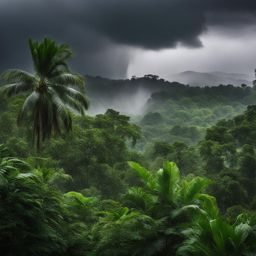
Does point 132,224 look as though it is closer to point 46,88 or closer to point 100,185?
point 46,88

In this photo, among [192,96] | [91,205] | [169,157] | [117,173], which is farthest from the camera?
[192,96]

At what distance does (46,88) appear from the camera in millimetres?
25891

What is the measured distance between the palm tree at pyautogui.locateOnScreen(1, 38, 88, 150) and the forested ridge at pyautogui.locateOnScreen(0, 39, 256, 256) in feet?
0.18

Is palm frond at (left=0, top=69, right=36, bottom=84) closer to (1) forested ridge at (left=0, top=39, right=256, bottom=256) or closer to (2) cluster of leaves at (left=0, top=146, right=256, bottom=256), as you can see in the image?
(1) forested ridge at (left=0, top=39, right=256, bottom=256)

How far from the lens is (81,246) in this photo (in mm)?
16250

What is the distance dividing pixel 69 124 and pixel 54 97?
67.0 inches

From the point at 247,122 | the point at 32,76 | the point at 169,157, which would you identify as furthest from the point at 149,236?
the point at 247,122

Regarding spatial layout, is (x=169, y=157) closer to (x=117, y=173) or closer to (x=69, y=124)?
(x=117, y=173)

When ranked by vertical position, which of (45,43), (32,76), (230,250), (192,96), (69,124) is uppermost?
(192,96)

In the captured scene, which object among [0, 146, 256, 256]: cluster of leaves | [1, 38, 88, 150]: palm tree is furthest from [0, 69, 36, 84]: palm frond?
[0, 146, 256, 256]: cluster of leaves

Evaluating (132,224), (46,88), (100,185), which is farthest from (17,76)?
(100,185)

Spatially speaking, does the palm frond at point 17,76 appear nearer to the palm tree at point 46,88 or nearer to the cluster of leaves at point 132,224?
the palm tree at point 46,88

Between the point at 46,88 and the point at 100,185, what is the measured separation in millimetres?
16780

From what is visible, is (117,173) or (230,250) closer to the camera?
(230,250)
